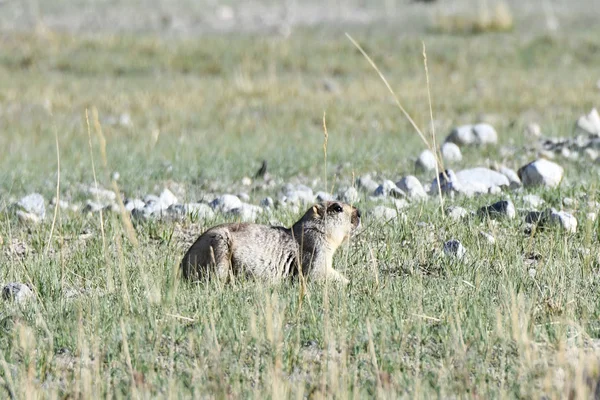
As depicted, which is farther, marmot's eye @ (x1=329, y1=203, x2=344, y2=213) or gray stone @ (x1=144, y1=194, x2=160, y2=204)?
gray stone @ (x1=144, y1=194, x2=160, y2=204)

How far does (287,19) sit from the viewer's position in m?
22.3

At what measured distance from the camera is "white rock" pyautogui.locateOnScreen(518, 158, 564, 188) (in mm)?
7285

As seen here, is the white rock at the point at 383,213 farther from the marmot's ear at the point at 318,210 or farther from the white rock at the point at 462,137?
the white rock at the point at 462,137

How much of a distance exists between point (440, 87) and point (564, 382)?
35.2ft

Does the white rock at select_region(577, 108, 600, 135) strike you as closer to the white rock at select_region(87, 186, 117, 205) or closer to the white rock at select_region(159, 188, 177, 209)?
the white rock at select_region(159, 188, 177, 209)

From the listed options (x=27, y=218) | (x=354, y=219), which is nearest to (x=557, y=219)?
(x=354, y=219)

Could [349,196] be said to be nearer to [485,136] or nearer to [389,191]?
[389,191]

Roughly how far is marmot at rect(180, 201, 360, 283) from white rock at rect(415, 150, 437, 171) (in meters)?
2.71

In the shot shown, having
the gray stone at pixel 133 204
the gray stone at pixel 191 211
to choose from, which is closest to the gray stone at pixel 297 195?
the gray stone at pixel 191 211

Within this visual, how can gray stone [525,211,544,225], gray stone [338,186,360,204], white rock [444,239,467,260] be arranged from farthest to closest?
gray stone [338,186,360,204] < gray stone [525,211,544,225] < white rock [444,239,467,260]

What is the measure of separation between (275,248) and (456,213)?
1.43 m

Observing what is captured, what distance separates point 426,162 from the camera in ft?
27.2

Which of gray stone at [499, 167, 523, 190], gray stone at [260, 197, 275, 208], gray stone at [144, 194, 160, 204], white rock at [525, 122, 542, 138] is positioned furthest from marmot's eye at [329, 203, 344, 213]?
white rock at [525, 122, 542, 138]

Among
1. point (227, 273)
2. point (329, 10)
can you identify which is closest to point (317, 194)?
point (227, 273)
